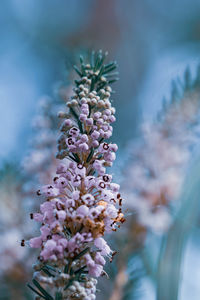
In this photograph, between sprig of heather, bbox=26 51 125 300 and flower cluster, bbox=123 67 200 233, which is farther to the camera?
flower cluster, bbox=123 67 200 233

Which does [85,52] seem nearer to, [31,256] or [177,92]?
[177,92]

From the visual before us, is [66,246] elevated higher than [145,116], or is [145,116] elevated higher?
[145,116]

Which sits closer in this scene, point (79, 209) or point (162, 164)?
point (79, 209)

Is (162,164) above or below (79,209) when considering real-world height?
above

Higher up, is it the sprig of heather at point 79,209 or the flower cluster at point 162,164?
the flower cluster at point 162,164

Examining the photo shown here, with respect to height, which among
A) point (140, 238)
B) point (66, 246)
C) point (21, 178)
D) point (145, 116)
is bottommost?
point (66, 246)

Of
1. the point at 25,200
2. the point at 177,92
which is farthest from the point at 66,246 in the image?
the point at 177,92

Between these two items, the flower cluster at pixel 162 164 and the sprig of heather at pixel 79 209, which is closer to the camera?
the sprig of heather at pixel 79 209

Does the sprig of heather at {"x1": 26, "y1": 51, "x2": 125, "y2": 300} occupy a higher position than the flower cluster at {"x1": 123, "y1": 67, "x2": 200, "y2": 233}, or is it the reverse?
the flower cluster at {"x1": 123, "y1": 67, "x2": 200, "y2": 233}
